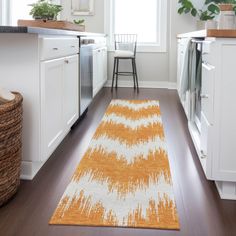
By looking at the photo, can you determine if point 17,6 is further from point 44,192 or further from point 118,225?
point 118,225

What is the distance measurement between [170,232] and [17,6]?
559cm

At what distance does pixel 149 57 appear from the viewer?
20.4ft

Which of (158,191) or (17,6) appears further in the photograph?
(17,6)

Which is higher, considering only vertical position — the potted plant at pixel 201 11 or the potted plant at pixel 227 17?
the potted plant at pixel 201 11

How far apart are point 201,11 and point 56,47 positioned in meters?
4.06

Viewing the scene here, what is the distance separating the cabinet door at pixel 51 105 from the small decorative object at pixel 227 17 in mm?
991

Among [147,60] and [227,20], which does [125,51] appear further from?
[227,20]

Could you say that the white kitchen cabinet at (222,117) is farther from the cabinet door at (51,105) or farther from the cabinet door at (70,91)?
the cabinet door at (70,91)

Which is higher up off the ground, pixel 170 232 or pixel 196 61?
pixel 196 61

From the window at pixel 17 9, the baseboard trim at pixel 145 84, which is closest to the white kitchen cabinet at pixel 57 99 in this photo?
the baseboard trim at pixel 145 84

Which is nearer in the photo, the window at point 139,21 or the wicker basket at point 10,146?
the wicker basket at point 10,146

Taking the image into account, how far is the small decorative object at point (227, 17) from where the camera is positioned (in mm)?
Answer: 1893

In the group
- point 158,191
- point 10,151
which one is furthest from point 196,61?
point 10,151

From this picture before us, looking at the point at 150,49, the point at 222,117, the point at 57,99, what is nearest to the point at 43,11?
the point at 57,99
